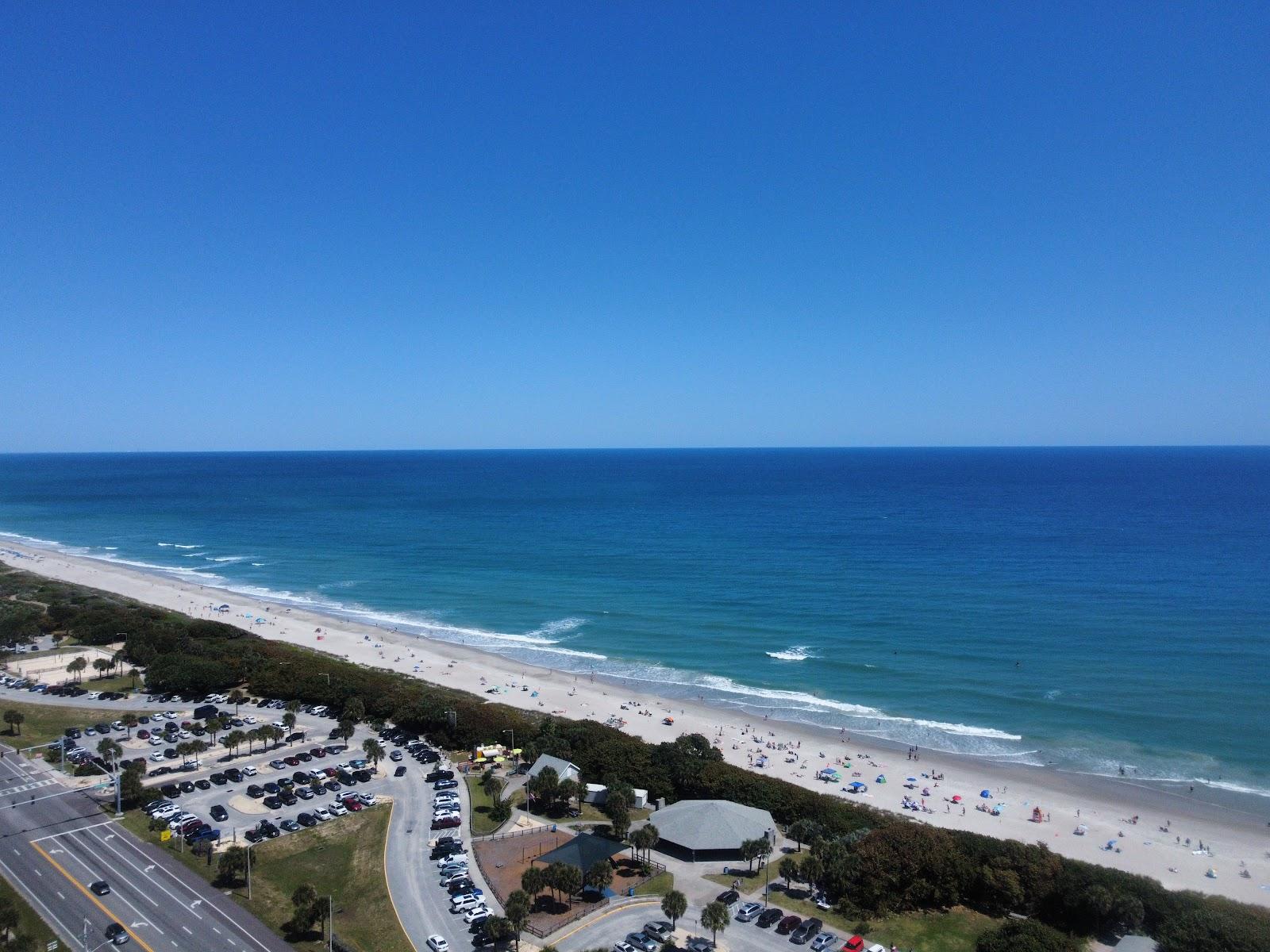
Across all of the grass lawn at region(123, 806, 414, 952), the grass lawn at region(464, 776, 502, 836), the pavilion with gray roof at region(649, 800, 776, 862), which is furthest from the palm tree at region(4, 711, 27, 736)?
the pavilion with gray roof at region(649, 800, 776, 862)

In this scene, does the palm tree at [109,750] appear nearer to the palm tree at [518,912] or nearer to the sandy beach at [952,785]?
the sandy beach at [952,785]

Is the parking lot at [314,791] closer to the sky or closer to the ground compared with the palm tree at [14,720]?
closer to the ground

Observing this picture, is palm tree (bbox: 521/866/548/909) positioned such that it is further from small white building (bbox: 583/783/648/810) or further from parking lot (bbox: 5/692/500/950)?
small white building (bbox: 583/783/648/810)

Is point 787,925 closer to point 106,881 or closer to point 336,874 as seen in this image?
point 336,874

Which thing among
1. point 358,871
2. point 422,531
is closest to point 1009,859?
point 358,871

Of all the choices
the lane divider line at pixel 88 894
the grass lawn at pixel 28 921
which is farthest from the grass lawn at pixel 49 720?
the grass lawn at pixel 28 921

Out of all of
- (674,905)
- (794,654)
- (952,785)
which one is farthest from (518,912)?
(794,654)

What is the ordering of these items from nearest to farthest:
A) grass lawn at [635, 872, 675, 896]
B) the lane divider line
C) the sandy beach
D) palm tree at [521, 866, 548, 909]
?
the lane divider line
palm tree at [521, 866, 548, 909]
grass lawn at [635, 872, 675, 896]
the sandy beach
